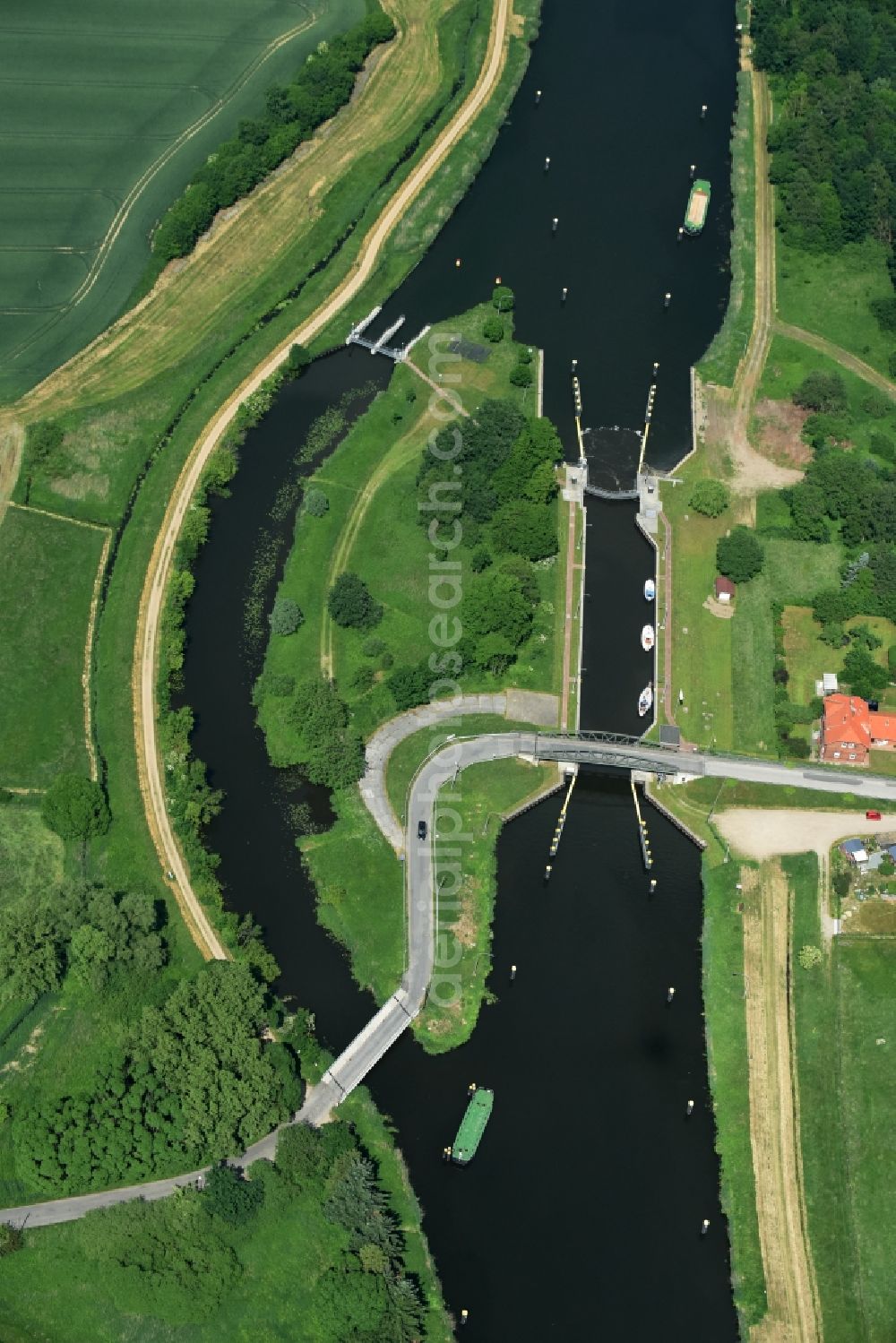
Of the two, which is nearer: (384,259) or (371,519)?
(371,519)

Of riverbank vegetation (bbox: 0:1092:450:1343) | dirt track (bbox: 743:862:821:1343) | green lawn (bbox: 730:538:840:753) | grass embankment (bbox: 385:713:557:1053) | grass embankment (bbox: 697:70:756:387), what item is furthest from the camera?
grass embankment (bbox: 697:70:756:387)

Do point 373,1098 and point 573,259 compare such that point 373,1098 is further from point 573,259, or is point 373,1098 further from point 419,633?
point 573,259

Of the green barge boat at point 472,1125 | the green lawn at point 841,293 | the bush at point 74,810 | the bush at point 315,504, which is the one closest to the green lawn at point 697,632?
the green lawn at point 841,293

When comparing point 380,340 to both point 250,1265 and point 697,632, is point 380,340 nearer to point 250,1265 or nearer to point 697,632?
point 697,632

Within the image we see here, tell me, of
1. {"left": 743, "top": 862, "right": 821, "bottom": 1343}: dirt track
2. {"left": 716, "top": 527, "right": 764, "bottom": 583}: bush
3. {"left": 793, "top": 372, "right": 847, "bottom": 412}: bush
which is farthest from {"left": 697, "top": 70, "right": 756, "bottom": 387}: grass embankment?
{"left": 743, "top": 862, "right": 821, "bottom": 1343}: dirt track

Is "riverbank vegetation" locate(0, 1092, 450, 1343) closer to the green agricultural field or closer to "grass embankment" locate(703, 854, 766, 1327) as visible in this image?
"grass embankment" locate(703, 854, 766, 1327)

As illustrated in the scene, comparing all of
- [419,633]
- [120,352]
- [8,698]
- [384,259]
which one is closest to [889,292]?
[384,259]
